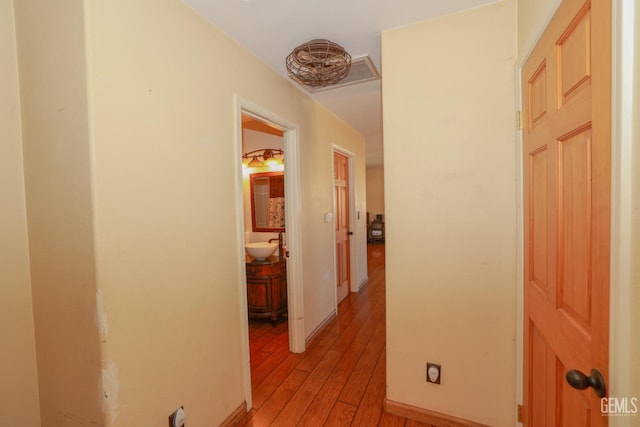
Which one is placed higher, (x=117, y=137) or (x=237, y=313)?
(x=117, y=137)

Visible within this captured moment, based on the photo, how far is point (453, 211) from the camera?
1.59 metres

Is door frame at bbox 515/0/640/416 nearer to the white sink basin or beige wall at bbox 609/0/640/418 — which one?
beige wall at bbox 609/0/640/418

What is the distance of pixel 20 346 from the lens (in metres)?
1.23

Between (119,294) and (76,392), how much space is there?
46cm

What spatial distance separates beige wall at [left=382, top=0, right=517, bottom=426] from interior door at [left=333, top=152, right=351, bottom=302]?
1.85 metres

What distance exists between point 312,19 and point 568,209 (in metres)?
1.55

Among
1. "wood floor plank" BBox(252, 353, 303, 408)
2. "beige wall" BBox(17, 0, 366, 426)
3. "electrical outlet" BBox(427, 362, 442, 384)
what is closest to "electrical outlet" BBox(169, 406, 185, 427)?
"beige wall" BBox(17, 0, 366, 426)

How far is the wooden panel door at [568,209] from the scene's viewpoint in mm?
715

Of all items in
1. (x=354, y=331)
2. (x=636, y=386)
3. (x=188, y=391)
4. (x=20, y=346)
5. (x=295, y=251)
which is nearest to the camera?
(x=636, y=386)

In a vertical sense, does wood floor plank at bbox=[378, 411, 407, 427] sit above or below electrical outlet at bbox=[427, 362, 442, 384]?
below

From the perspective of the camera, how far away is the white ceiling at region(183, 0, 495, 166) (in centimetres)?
148

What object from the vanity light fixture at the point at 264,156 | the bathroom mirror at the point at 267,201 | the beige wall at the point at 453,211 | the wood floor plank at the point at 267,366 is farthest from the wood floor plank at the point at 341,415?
the vanity light fixture at the point at 264,156

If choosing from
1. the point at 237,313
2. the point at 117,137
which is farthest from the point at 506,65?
the point at 237,313

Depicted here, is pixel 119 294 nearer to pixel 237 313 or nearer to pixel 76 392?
pixel 76 392
